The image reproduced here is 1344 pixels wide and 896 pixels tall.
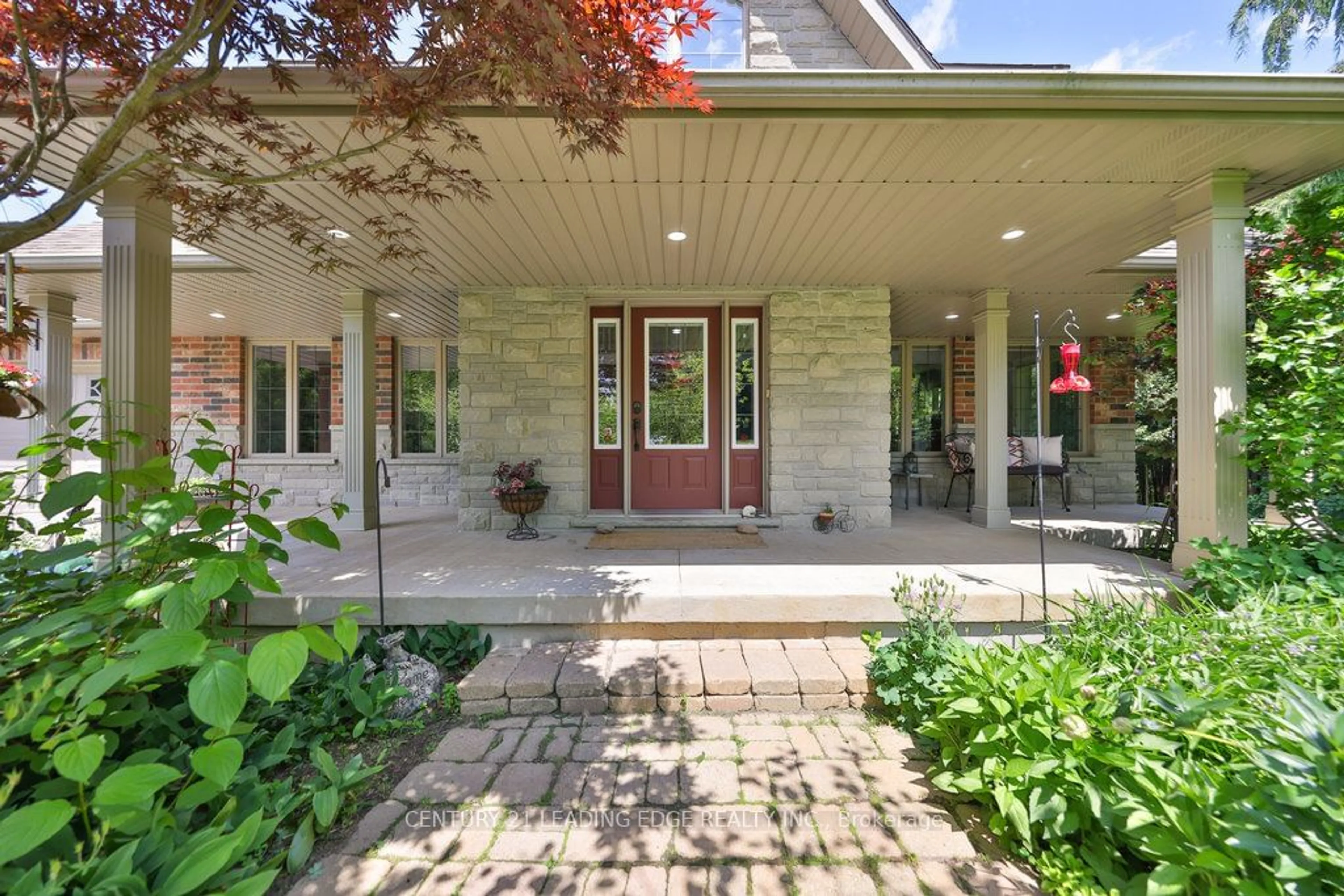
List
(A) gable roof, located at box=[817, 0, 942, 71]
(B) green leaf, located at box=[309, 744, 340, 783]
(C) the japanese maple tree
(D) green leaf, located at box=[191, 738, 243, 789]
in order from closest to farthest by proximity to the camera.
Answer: (D) green leaf, located at box=[191, 738, 243, 789] < (B) green leaf, located at box=[309, 744, 340, 783] < (C) the japanese maple tree < (A) gable roof, located at box=[817, 0, 942, 71]

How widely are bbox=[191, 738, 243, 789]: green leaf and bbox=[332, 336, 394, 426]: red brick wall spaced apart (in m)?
6.69

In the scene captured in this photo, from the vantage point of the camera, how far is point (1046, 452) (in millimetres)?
6531

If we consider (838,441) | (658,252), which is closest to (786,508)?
(838,441)

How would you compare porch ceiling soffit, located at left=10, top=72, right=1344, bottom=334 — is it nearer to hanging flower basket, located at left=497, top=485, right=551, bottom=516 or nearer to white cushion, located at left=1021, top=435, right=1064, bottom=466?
hanging flower basket, located at left=497, top=485, right=551, bottom=516

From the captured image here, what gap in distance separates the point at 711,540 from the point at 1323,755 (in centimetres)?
356

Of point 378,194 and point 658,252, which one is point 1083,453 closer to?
point 658,252

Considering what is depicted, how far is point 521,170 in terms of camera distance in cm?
299

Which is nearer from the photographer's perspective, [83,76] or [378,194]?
[83,76]

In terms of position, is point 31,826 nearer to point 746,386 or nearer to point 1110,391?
point 746,386

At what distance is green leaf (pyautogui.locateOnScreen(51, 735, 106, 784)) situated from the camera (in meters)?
1.10

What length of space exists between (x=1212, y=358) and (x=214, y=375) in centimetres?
1068

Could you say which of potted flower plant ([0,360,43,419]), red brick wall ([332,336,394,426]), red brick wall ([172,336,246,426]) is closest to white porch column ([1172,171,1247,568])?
potted flower plant ([0,360,43,419])

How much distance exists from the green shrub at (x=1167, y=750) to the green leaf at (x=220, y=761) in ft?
6.53

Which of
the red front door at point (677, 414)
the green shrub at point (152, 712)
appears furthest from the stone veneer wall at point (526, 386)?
the green shrub at point (152, 712)
